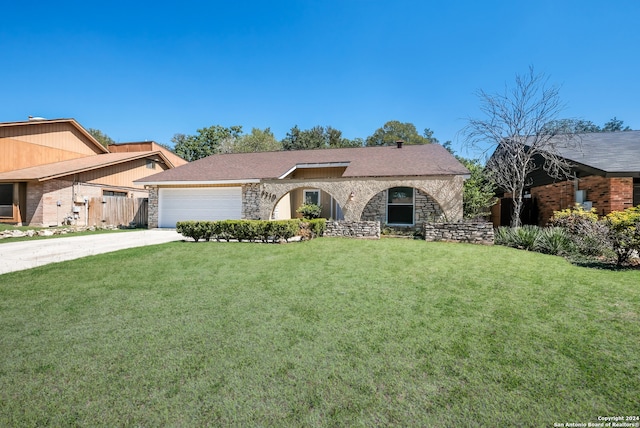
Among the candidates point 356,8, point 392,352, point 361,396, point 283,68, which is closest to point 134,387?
point 361,396

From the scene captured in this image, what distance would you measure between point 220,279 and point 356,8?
12089 mm

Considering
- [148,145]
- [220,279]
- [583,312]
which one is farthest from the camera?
[148,145]

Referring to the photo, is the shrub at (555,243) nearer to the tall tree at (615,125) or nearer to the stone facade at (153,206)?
the stone facade at (153,206)

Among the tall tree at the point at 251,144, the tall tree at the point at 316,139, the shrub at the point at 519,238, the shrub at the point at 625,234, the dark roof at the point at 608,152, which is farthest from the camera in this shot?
the tall tree at the point at 251,144

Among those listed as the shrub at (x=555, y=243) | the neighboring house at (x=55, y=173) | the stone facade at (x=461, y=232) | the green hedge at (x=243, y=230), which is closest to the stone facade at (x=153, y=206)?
the neighboring house at (x=55, y=173)

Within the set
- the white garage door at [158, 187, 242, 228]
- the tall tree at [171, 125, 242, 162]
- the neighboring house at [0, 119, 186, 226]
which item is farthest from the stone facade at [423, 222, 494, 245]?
the tall tree at [171, 125, 242, 162]

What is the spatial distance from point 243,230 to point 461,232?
26.0ft

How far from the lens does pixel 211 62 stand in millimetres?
18750

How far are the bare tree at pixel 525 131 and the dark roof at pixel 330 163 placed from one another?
209 centimetres

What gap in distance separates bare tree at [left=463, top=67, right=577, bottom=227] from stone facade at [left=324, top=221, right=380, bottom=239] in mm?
5943

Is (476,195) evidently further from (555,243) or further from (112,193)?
(112,193)

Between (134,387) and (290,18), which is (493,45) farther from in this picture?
(134,387)

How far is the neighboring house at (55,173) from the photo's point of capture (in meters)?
16.5

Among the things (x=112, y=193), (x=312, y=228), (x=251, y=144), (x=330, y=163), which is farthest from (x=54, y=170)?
(x=251, y=144)
